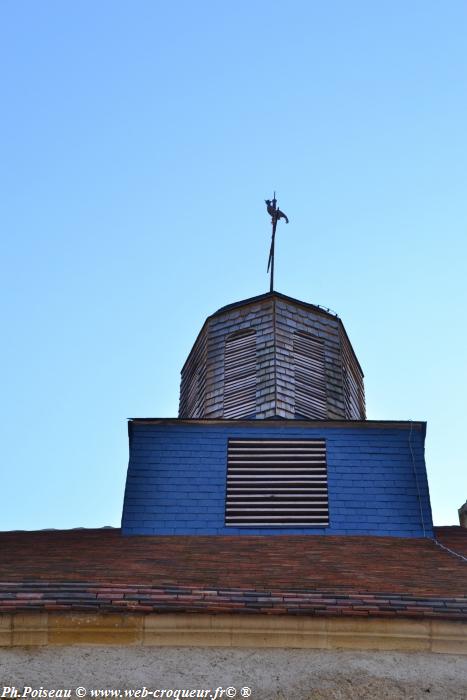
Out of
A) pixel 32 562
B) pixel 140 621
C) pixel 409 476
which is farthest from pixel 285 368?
pixel 140 621

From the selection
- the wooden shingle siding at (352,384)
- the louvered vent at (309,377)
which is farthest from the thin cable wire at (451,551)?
the wooden shingle siding at (352,384)

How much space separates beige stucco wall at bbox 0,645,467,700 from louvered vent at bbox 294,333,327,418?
7105mm

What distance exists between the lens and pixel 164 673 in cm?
784

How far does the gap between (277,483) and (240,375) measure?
2552 mm

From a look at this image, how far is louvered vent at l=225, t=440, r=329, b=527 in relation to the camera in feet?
42.4

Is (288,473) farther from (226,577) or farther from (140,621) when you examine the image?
(140,621)

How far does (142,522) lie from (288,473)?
225cm

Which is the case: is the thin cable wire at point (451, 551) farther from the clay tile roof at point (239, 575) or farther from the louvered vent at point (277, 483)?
the louvered vent at point (277, 483)

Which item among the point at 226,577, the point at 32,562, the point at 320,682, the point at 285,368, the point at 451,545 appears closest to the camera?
the point at 320,682

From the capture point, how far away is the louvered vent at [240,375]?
49.3 feet

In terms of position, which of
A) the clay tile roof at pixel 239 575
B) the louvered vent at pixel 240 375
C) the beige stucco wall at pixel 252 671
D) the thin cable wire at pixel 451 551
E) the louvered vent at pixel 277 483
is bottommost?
the beige stucco wall at pixel 252 671

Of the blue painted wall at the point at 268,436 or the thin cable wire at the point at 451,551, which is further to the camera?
the blue painted wall at the point at 268,436

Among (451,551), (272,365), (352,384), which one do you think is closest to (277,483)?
(272,365)

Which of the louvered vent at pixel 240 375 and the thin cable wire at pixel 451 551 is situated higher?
the louvered vent at pixel 240 375
